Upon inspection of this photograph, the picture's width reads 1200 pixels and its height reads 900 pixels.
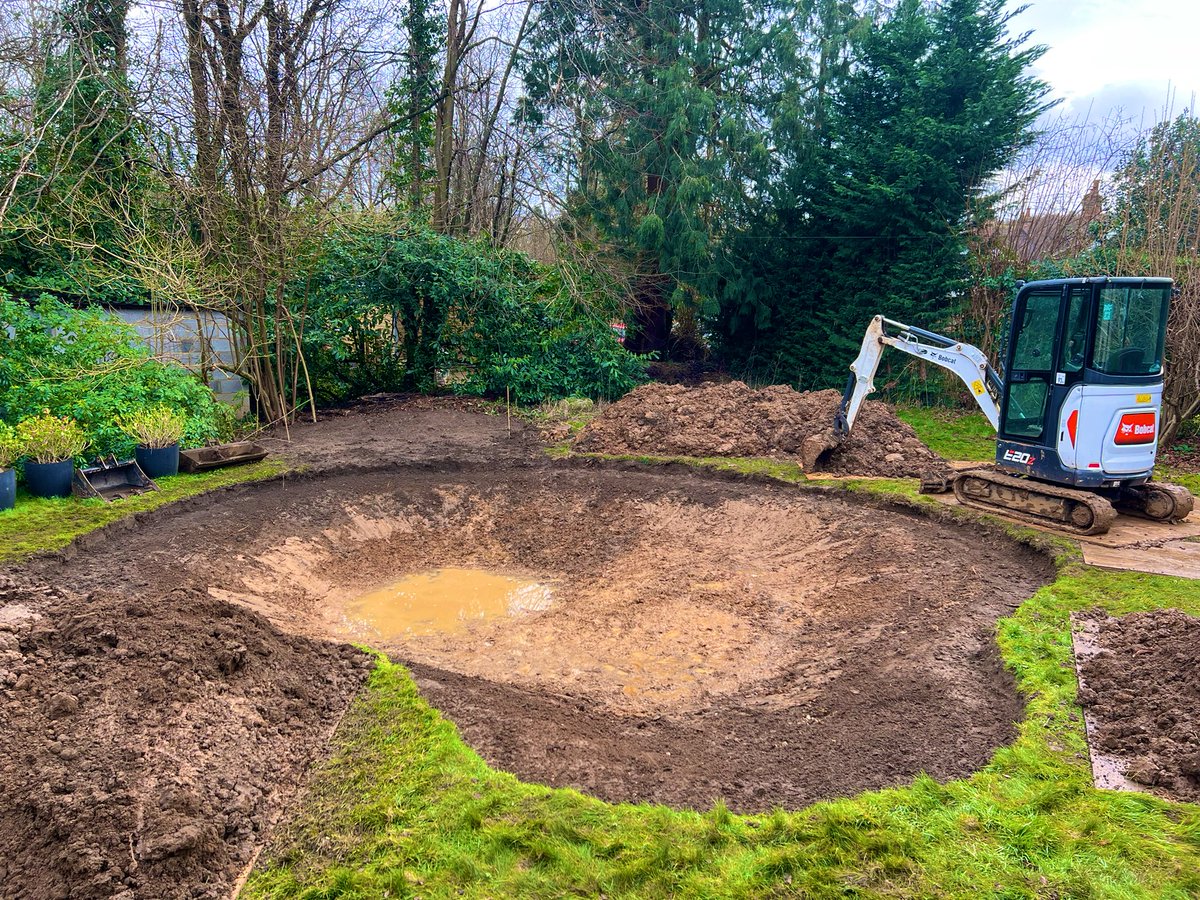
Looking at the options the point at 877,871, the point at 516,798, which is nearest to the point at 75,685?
the point at 516,798

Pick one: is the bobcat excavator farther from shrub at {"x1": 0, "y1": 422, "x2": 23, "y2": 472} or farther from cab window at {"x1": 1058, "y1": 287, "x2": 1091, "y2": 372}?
shrub at {"x1": 0, "y1": 422, "x2": 23, "y2": 472}

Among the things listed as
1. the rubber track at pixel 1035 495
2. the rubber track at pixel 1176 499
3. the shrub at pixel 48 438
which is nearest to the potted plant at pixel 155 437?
the shrub at pixel 48 438

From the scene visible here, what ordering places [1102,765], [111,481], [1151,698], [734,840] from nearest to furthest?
[734,840] < [1102,765] < [1151,698] < [111,481]

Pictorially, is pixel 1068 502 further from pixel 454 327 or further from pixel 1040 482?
pixel 454 327

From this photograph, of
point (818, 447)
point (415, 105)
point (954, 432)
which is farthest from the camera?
point (415, 105)

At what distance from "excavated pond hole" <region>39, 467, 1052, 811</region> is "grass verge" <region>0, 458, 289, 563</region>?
324mm

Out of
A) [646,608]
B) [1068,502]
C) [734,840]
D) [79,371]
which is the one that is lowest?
[646,608]

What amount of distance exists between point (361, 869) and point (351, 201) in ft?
37.7

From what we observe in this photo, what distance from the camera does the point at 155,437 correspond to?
848 centimetres

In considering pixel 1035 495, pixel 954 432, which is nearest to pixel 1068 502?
pixel 1035 495

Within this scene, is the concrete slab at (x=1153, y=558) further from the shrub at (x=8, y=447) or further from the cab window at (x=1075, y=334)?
the shrub at (x=8, y=447)

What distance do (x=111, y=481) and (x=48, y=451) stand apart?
72cm

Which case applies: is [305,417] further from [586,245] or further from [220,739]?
[220,739]

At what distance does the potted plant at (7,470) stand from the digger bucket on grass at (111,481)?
1.87ft
